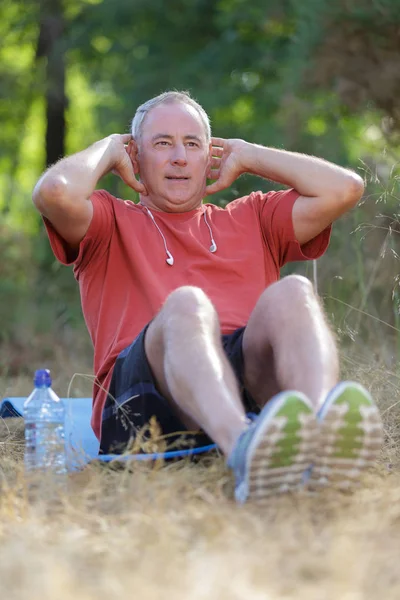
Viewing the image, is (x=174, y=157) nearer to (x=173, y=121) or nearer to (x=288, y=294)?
(x=173, y=121)

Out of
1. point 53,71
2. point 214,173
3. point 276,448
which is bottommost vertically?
point 276,448

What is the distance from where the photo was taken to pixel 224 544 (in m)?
2.00

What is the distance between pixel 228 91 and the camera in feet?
28.0

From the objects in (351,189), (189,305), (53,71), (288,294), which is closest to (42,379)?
(189,305)

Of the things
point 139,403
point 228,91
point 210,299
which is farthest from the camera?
point 228,91

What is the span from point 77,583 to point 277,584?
0.38m

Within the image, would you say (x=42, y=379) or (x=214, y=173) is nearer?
(x=42, y=379)

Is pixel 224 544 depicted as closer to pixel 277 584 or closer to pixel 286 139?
pixel 277 584

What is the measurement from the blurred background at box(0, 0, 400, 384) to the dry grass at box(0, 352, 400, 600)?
244cm

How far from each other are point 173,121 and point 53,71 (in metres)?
7.31

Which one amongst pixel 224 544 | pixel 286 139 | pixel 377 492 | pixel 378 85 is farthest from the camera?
pixel 286 139

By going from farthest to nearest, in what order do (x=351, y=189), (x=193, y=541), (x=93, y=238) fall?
(x=351, y=189) → (x=93, y=238) → (x=193, y=541)

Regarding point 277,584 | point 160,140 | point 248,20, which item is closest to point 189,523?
point 277,584

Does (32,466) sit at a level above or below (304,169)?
below
